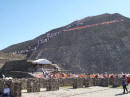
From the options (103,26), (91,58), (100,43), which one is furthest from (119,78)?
(103,26)

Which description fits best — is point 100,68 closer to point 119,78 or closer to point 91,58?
point 91,58

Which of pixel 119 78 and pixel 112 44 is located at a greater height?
pixel 112 44

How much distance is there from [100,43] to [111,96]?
1965 inches

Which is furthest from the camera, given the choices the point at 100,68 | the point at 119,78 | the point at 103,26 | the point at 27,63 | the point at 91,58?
the point at 103,26

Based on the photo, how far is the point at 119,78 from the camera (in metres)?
27.7

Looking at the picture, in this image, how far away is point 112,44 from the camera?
63.7 meters

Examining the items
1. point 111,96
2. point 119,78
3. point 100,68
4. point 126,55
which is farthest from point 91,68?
point 111,96

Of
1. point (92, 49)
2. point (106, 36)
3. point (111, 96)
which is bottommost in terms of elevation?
point (111, 96)

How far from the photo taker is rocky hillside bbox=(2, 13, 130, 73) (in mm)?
56812

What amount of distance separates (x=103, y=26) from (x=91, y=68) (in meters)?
25.1

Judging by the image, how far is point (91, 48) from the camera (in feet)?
219

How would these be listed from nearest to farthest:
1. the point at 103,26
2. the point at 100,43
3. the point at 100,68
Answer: the point at 100,68
the point at 100,43
the point at 103,26

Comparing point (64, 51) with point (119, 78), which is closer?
point (119, 78)

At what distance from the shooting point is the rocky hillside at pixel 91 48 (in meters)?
56.8
